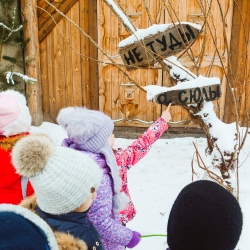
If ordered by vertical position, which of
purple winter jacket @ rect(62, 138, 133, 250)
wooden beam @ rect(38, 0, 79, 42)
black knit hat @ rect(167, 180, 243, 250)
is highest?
wooden beam @ rect(38, 0, 79, 42)

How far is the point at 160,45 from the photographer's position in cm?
207

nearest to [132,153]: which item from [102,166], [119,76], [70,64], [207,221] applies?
[102,166]

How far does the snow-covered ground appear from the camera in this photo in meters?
3.25

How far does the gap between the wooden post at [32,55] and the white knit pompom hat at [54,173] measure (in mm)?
4532

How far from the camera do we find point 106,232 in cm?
190

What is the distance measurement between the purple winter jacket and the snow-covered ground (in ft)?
4.04

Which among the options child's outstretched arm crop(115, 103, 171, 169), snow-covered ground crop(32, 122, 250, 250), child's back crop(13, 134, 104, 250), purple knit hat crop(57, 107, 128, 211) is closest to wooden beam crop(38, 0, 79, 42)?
snow-covered ground crop(32, 122, 250, 250)

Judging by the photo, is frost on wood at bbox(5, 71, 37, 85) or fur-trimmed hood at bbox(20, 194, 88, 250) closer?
fur-trimmed hood at bbox(20, 194, 88, 250)

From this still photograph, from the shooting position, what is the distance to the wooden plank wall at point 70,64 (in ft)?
18.8

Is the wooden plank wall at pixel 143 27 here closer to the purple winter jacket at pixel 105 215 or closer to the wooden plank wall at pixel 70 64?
the wooden plank wall at pixel 70 64

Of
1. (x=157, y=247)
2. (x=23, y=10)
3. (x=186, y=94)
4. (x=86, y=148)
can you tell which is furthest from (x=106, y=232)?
(x=23, y=10)

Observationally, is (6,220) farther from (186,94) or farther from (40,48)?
(40,48)

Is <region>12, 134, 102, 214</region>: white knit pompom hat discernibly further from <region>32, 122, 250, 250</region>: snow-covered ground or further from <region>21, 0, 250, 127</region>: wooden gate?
<region>21, 0, 250, 127</region>: wooden gate

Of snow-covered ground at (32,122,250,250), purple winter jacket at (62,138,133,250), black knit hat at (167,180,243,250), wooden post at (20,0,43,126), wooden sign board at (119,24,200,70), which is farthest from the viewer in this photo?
wooden post at (20,0,43,126)
